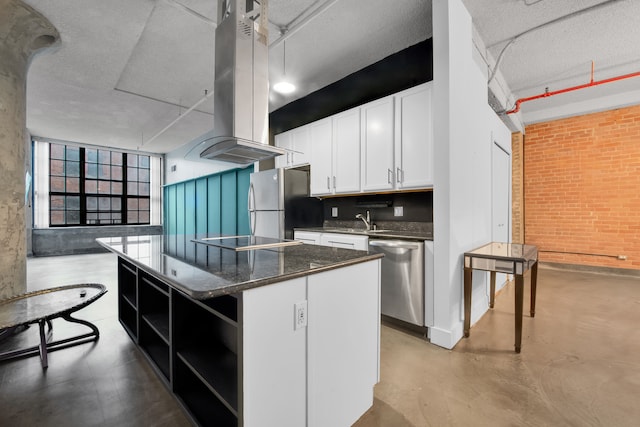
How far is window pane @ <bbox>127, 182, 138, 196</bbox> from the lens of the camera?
28.6 ft

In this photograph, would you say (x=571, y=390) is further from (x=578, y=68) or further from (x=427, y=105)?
(x=578, y=68)

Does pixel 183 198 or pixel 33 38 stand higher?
pixel 33 38

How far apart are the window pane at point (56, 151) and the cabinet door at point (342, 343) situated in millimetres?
9572

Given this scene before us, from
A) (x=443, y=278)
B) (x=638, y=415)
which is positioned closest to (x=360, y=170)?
(x=443, y=278)

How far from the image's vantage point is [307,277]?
1.30 m

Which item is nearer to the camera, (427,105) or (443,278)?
(443,278)

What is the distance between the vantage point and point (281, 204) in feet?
13.1

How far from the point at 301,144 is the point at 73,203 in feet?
24.4

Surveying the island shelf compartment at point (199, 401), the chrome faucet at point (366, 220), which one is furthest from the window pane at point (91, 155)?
the island shelf compartment at point (199, 401)

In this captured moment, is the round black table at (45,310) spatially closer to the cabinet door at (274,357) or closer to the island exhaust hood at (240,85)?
the island exhaust hood at (240,85)

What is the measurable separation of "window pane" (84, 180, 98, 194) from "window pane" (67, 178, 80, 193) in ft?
0.56

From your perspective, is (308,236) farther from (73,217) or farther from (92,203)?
(73,217)

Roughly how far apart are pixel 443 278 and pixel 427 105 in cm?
165

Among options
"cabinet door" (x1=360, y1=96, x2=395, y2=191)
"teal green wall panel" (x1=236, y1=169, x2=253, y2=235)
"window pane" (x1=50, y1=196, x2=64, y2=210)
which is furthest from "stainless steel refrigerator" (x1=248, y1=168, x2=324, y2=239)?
"window pane" (x1=50, y1=196, x2=64, y2=210)
